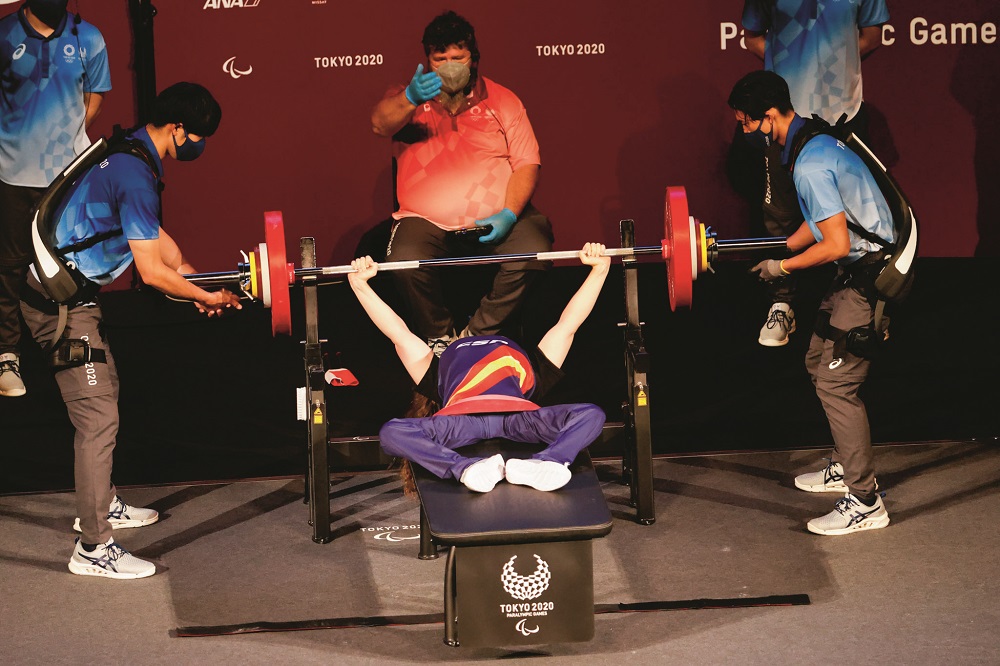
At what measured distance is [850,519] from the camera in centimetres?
445

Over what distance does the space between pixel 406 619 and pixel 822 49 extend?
3.32 metres

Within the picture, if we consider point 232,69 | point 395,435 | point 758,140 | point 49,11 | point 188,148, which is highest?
point 49,11

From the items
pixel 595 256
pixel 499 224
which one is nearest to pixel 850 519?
pixel 595 256

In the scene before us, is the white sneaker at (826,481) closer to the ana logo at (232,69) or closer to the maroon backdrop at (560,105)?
the maroon backdrop at (560,105)

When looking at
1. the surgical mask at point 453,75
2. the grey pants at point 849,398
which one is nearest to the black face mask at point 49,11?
the surgical mask at point 453,75

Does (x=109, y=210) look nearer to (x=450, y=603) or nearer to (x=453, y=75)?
(x=453, y=75)

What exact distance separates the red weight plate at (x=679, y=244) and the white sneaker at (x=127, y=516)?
2199mm

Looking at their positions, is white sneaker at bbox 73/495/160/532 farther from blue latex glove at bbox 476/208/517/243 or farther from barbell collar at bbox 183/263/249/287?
blue latex glove at bbox 476/208/517/243

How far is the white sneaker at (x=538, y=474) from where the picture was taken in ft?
12.2

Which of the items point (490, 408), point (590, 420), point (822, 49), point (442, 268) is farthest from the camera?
point (822, 49)

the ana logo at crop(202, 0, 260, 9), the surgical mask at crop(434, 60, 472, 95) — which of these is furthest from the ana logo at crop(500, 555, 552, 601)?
the ana logo at crop(202, 0, 260, 9)

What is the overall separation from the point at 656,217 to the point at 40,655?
12.9 feet

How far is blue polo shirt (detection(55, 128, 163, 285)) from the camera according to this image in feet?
13.6

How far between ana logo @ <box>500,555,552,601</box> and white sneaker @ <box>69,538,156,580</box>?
1459 millimetres
